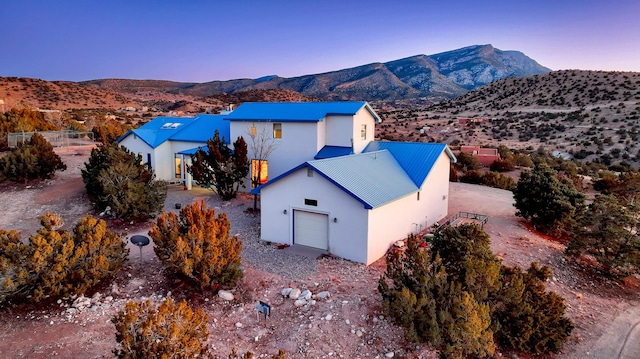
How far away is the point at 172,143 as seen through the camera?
2689cm

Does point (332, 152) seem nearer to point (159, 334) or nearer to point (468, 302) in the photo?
point (468, 302)

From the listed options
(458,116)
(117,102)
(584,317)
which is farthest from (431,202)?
(117,102)

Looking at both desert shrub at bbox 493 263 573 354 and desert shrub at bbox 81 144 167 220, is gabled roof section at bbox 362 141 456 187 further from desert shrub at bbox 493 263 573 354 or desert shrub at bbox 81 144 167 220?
desert shrub at bbox 81 144 167 220

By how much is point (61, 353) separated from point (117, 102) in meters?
82.5

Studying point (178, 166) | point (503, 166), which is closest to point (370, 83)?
point (503, 166)

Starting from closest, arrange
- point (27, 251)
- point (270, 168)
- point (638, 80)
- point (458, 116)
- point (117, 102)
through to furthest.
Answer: point (27, 251), point (270, 168), point (638, 80), point (458, 116), point (117, 102)

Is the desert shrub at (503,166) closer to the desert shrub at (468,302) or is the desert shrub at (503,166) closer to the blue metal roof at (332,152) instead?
the blue metal roof at (332,152)

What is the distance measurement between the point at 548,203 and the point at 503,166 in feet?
60.8

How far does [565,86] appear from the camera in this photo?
75500 mm

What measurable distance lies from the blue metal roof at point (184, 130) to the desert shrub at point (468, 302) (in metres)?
17.5

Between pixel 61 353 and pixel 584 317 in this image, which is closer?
pixel 61 353

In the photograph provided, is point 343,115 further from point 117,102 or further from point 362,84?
point 362,84

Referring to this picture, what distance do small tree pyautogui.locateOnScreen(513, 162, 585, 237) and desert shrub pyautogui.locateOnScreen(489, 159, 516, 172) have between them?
16.6m

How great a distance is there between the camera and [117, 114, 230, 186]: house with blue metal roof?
85.3 feet
